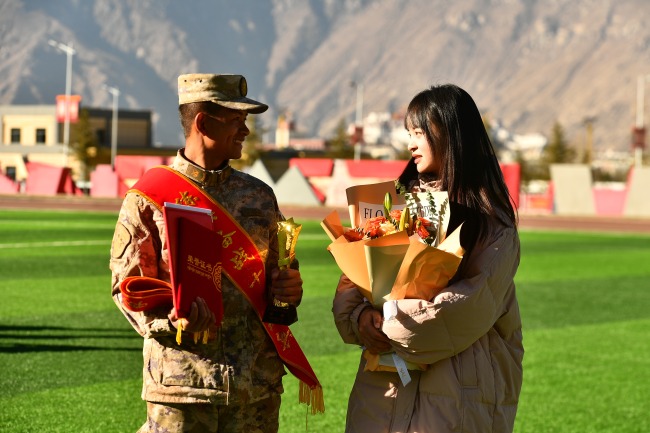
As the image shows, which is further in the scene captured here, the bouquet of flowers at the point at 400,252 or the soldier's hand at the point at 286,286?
the soldier's hand at the point at 286,286

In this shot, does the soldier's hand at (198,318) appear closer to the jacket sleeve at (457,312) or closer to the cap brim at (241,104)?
the jacket sleeve at (457,312)

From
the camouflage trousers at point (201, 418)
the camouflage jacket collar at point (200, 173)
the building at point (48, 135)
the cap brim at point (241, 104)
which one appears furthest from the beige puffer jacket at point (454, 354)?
the building at point (48, 135)

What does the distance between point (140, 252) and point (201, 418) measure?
642 millimetres

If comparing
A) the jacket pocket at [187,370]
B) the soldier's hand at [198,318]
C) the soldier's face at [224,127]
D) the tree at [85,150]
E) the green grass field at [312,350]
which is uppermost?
the tree at [85,150]

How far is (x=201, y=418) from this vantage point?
13.9ft

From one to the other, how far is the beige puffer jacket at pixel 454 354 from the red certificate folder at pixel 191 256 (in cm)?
55

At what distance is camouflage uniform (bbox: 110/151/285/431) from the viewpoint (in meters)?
4.14

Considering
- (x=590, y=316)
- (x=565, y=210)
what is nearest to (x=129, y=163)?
(x=565, y=210)

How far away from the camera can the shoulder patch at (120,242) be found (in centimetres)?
414

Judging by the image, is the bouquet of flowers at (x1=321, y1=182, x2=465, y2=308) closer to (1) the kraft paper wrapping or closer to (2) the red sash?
(1) the kraft paper wrapping

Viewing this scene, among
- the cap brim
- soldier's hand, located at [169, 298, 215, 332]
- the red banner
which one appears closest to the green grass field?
soldier's hand, located at [169, 298, 215, 332]

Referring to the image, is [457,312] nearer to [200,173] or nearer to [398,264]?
[398,264]

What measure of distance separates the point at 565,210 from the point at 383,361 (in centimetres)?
4622

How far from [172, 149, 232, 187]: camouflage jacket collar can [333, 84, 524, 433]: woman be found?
0.60 m
